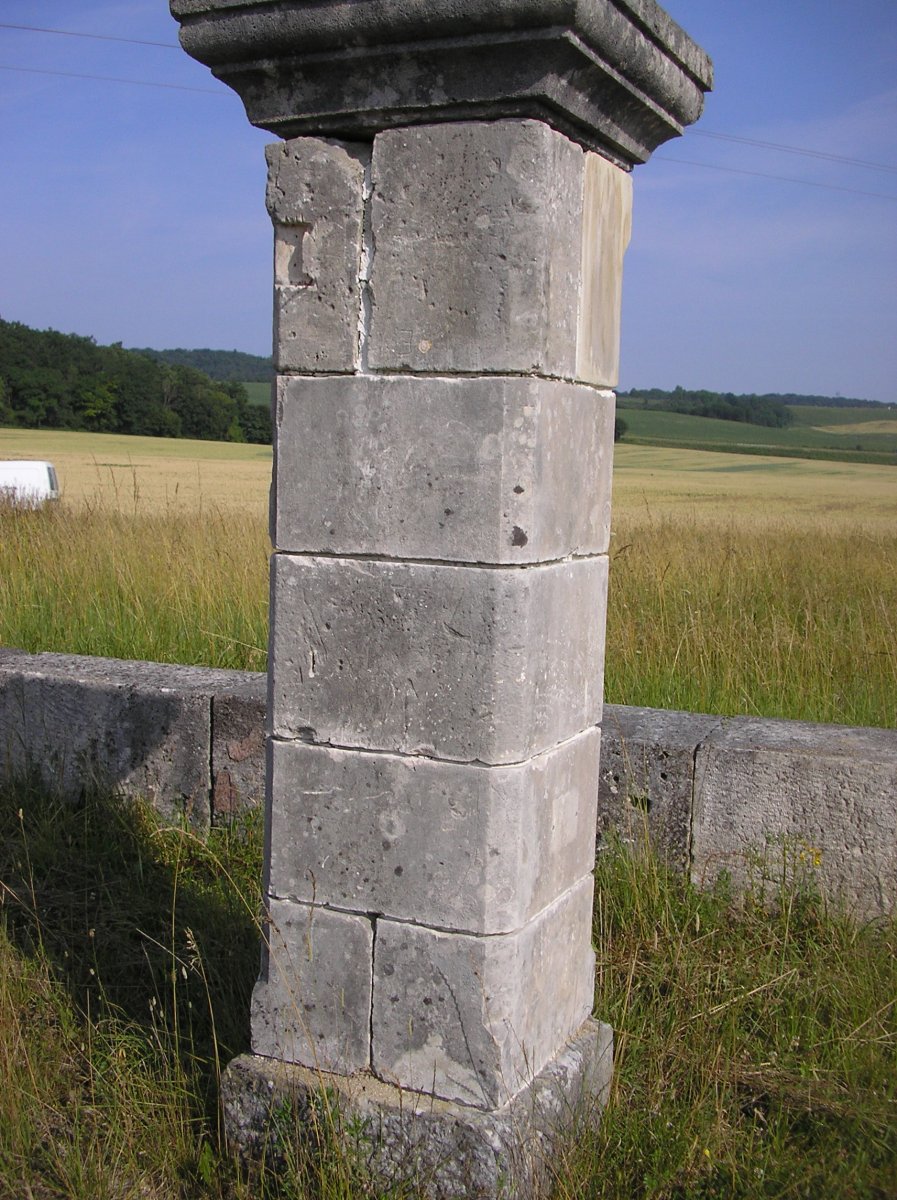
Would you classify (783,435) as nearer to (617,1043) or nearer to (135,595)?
(135,595)

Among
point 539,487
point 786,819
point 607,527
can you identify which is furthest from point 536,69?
point 786,819

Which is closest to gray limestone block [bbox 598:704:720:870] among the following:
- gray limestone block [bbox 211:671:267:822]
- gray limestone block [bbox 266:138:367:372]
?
gray limestone block [bbox 211:671:267:822]

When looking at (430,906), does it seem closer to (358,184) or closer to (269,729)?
(269,729)

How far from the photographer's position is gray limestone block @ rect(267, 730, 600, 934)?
8.30ft

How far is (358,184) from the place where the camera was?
257cm

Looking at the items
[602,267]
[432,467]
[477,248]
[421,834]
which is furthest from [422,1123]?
[602,267]

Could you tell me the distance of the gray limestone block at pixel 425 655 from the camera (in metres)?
2.49

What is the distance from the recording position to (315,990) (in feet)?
8.95

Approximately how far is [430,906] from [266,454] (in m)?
33.3

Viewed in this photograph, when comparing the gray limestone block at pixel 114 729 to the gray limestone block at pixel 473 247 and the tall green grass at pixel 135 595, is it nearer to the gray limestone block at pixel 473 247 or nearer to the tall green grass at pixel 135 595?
the tall green grass at pixel 135 595

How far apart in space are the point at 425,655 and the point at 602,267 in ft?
3.52

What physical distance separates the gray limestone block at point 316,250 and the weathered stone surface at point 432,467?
0.08 meters

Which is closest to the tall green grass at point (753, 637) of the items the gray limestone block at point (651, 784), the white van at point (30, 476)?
the gray limestone block at point (651, 784)

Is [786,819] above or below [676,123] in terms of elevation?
below
